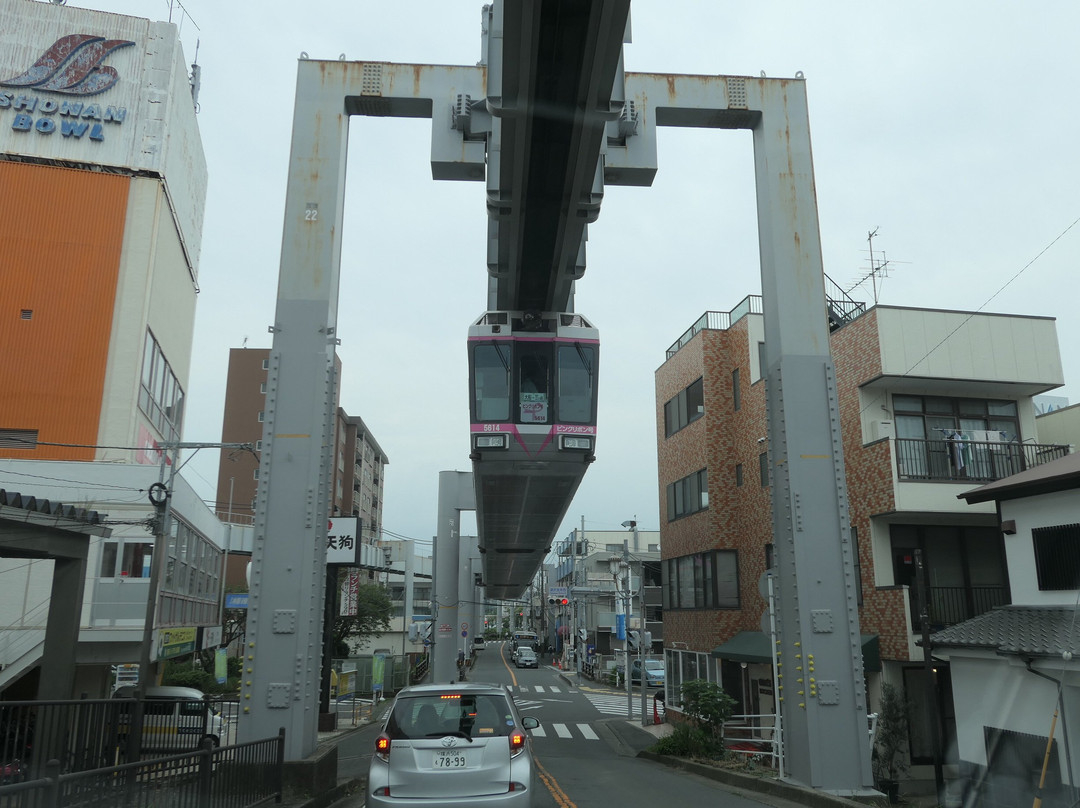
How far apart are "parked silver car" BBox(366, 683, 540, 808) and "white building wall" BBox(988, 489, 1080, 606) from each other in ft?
37.2

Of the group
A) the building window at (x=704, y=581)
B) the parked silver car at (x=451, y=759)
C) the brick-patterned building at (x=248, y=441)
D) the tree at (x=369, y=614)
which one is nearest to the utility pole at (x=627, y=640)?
the building window at (x=704, y=581)

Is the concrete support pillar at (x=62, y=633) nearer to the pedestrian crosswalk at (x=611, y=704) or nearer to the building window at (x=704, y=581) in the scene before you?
the building window at (x=704, y=581)

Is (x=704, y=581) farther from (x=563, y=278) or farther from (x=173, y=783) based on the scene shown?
(x=173, y=783)

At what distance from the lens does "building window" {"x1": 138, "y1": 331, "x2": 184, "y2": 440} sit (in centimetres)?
3322

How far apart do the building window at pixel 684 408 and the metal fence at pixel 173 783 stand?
20244 millimetres

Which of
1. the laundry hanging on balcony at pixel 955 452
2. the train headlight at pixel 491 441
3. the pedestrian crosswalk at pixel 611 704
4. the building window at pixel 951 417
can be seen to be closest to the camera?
the train headlight at pixel 491 441

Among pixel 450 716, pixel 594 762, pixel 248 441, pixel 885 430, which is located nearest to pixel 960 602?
pixel 885 430

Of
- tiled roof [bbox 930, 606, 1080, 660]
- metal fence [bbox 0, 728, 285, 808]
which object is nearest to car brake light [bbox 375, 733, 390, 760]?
metal fence [bbox 0, 728, 285, 808]

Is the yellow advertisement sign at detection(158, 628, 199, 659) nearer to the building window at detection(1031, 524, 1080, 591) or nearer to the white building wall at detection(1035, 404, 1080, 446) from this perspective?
the building window at detection(1031, 524, 1080, 591)

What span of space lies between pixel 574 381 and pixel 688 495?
534 inches

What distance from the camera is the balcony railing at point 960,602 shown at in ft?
63.7

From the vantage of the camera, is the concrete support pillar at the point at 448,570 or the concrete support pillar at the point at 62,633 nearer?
the concrete support pillar at the point at 62,633

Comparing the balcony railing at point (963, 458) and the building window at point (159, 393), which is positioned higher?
the building window at point (159, 393)

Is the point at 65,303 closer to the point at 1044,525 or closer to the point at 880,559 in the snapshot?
the point at 880,559
